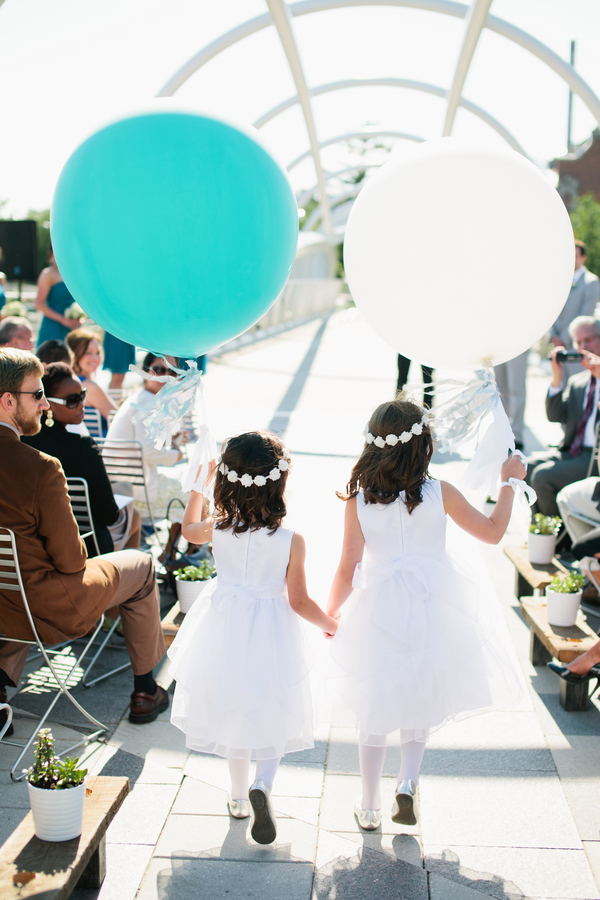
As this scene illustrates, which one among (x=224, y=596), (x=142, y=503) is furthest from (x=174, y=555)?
(x=224, y=596)

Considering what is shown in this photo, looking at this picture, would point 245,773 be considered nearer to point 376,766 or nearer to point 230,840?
point 230,840

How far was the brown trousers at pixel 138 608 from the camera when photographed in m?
3.10

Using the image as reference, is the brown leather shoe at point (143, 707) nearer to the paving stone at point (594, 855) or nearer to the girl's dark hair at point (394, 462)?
the girl's dark hair at point (394, 462)

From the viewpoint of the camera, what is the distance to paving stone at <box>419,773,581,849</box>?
2486 millimetres

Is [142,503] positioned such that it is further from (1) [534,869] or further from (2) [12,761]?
(1) [534,869]

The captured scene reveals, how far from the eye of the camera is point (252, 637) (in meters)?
2.40

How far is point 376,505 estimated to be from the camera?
249cm

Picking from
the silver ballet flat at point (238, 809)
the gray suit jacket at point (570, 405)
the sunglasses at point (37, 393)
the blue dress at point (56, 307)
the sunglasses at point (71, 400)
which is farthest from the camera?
the blue dress at point (56, 307)

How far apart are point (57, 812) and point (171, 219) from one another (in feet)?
5.82

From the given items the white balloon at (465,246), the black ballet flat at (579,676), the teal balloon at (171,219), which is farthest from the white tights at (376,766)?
the teal balloon at (171,219)

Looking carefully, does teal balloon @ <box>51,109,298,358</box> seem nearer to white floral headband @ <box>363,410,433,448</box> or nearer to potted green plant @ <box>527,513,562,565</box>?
white floral headband @ <box>363,410,433,448</box>

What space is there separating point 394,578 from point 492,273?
1049mm

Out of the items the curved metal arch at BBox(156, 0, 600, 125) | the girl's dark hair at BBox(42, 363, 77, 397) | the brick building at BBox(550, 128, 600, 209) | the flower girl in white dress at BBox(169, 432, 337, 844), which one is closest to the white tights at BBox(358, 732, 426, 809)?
the flower girl in white dress at BBox(169, 432, 337, 844)

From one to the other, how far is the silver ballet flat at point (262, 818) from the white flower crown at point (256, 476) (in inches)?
37.7
